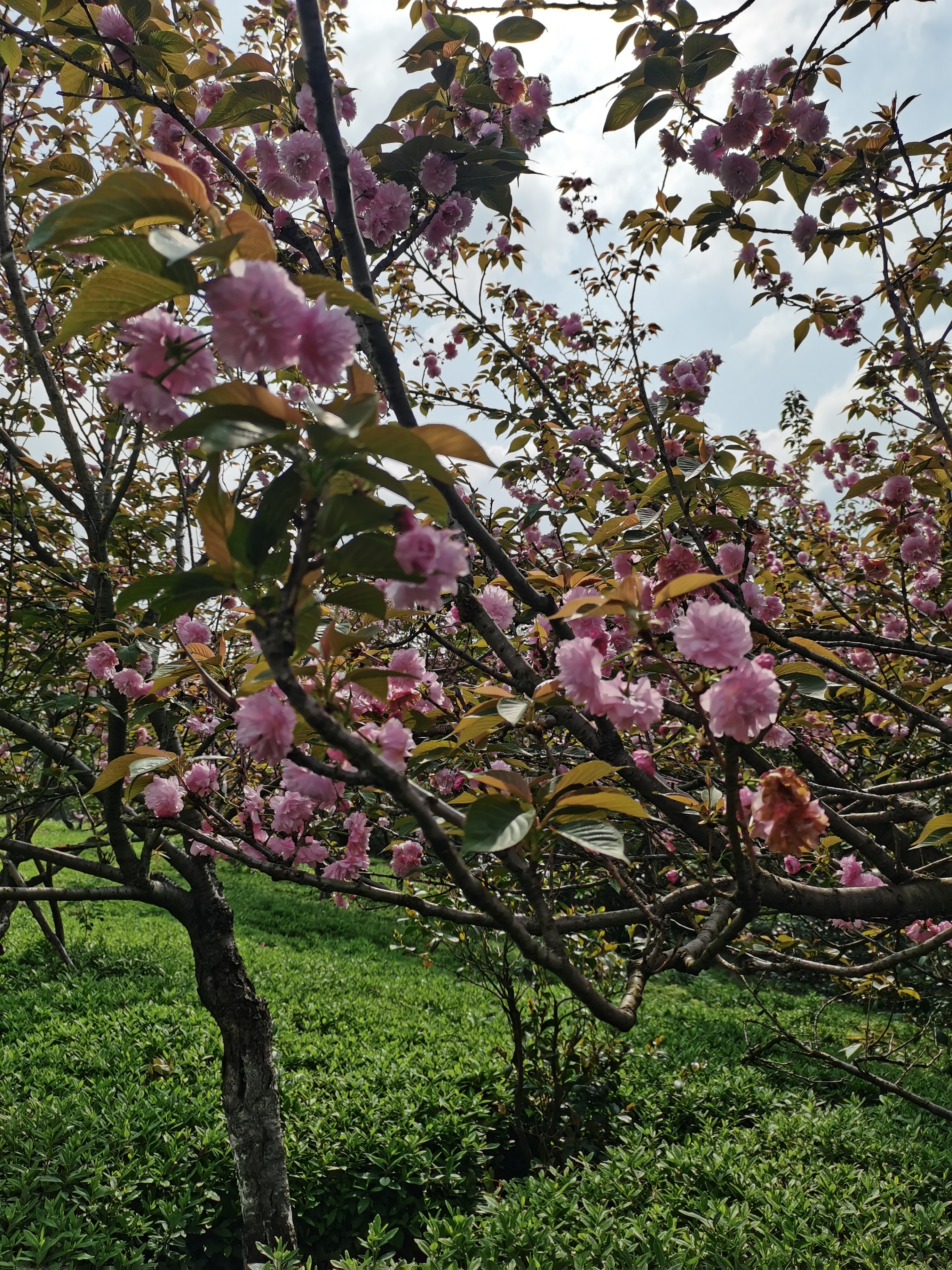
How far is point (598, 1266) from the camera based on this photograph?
2.79 metres

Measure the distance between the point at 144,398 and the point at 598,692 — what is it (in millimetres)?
621

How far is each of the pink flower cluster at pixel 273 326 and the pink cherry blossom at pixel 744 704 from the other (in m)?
0.54

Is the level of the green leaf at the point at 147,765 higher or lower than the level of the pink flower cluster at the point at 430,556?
lower

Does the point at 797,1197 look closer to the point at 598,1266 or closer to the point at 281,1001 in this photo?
the point at 598,1266

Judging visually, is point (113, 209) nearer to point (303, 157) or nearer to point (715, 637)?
point (715, 637)

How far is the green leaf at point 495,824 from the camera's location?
27.8 inches

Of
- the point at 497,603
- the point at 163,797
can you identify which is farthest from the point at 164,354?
the point at 163,797

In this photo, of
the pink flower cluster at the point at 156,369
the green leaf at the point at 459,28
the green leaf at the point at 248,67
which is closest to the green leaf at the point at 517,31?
the green leaf at the point at 459,28

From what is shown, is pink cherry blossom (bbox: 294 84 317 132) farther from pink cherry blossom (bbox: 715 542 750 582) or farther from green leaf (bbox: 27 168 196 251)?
pink cherry blossom (bbox: 715 542 750 582)

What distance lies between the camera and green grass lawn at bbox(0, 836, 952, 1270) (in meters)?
2.98

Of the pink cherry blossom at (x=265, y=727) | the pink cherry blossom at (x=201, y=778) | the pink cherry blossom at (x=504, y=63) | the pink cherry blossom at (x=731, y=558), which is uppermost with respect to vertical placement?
the pink cherry blossom at (x=504, y=63)

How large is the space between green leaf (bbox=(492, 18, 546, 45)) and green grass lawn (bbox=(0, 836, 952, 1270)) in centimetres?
370

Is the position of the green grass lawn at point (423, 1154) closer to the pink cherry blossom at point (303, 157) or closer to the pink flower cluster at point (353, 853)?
the pink flower cluster at point (353, 853)

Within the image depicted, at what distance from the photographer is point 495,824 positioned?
75cm
